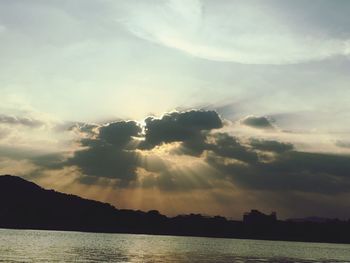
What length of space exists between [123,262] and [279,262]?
205 feet

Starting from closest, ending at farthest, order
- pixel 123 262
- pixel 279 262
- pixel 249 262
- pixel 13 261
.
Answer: pixel 13 261 < pixel 123 262 < pixel 249 262 < pixel 279 262

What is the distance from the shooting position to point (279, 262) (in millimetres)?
172750

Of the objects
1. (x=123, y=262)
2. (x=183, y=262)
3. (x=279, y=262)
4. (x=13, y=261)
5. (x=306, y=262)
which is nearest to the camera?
(x=13, y=261)

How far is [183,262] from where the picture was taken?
477 ft

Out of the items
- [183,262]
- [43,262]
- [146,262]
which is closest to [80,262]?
[43,262]

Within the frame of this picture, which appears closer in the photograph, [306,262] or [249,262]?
[249,262]

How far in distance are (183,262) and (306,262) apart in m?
62.6

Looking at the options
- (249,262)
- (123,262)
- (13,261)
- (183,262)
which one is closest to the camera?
(13,261)

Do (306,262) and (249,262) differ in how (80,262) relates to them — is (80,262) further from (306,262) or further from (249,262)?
(306,262)

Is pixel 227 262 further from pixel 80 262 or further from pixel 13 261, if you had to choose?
pixel 13 261

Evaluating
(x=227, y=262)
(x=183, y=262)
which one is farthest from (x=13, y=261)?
(x=227, y=262)

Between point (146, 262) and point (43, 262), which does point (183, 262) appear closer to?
point (146, 262)

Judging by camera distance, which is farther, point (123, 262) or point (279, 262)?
point (279, 262)

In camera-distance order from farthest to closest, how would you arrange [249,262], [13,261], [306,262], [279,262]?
[306,262] → [279,262] → [249,262] → [13,261]
